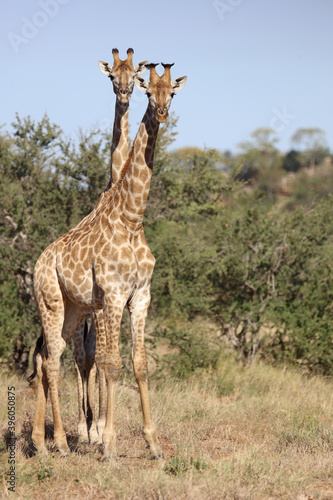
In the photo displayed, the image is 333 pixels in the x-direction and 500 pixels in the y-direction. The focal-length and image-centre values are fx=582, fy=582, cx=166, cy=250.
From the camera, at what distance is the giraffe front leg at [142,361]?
602 centimetres

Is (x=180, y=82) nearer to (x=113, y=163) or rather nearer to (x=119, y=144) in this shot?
(x=119, y=144)

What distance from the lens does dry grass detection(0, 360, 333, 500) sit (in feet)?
16.8

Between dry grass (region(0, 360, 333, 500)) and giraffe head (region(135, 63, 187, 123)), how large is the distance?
3374mm

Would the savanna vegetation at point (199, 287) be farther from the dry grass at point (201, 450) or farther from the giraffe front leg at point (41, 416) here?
the giraffe front leg at point (41, 416)

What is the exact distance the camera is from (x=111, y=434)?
5.94 metres

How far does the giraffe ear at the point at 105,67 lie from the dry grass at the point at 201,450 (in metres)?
4.45

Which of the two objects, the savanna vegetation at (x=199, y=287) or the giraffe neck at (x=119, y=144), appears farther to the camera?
the savanna vegetation at (x=199, y=287)

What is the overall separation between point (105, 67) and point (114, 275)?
2851 mm

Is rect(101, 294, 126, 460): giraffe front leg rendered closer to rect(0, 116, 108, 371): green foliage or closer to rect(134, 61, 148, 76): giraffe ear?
rect(134, 61, 148, 76): giraffe ear

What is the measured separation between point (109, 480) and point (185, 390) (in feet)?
15.1

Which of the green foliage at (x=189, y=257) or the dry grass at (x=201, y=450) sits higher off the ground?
the green foliage at (x=189, y=257)

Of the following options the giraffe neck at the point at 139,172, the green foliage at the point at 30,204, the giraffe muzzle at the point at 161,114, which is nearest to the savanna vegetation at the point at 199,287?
the green foliage at the point at 30,204

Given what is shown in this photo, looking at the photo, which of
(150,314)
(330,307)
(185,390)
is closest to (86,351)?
(185,390)

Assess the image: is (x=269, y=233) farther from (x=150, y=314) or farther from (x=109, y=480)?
(x=109, y=480)
